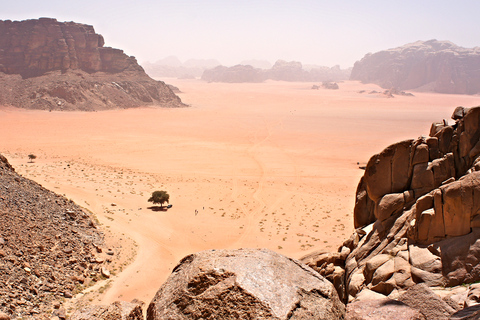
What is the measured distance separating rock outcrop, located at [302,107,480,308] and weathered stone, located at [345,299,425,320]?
246 centimetres

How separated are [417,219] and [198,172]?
92.8 feet

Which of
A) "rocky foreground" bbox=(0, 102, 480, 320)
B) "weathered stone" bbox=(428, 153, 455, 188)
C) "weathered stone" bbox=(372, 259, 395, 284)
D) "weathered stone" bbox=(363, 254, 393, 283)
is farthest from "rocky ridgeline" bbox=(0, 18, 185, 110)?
"weathered stone" bbox=(372, 259, 395, 284)

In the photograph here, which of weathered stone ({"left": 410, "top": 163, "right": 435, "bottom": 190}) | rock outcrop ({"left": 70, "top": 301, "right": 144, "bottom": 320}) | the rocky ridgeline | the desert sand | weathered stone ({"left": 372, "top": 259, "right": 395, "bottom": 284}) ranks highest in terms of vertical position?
the rocky ridgeline

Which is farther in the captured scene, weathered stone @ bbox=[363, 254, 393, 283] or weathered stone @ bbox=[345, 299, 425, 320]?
weathered stone @ bbox=[363, 254, 393, 283]

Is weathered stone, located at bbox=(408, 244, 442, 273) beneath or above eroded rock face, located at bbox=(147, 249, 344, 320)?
beneath

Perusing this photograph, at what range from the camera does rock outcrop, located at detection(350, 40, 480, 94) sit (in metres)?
148

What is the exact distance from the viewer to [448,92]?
148125 millimetres

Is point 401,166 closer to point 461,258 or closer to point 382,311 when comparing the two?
point 461,258

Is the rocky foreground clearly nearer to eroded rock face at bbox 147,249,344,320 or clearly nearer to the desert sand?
eroded rock face at bbox 147,249,344,320

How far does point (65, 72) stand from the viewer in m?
85.3

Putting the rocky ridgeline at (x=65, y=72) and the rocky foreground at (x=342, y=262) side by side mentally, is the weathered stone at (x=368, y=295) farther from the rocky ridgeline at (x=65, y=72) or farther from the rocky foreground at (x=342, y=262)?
the rocky ridgeline at (x=65, y=72)

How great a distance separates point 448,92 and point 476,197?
16067 centimetres

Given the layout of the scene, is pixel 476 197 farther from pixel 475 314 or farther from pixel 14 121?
pixel 14 121

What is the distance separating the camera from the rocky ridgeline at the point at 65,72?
3066 inches
